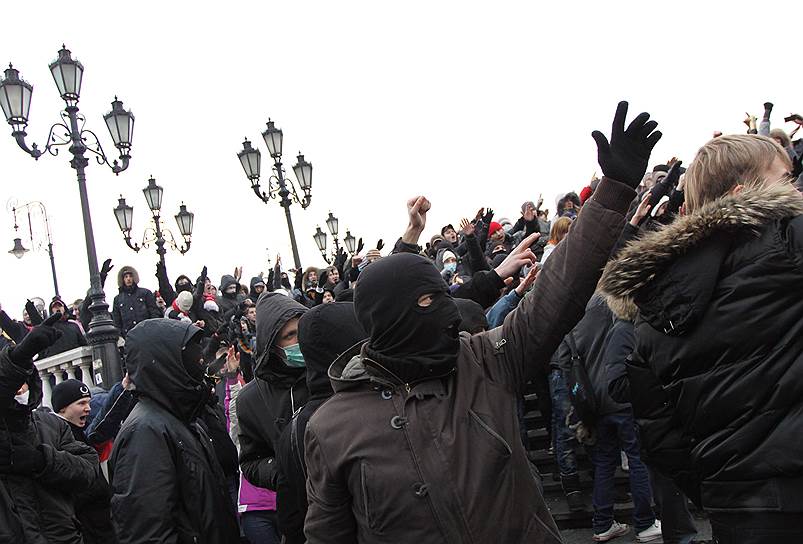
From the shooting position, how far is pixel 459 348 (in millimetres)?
2414

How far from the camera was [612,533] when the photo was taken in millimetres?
5645

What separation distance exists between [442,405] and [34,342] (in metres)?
2.46

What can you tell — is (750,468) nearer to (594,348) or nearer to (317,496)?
(317,496)

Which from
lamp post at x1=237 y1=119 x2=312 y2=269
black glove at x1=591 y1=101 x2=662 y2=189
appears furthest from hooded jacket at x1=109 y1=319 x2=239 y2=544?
lamp post at x1=237 y1=119 x2=312 y2=269

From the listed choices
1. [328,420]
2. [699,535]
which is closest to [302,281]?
[699,535]

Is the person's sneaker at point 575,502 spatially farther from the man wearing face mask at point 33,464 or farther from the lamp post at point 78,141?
the lamp post at point 78,141

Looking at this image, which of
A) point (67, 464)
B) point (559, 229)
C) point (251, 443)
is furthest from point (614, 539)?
point (67, 464)

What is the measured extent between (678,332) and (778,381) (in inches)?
12.4

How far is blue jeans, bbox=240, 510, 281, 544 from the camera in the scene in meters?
4.27

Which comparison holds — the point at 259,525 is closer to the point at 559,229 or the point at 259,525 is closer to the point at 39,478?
the point at 39,478

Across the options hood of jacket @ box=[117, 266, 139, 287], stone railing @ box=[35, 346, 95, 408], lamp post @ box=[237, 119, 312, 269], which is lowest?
stone railing @ box=[35, 346, 95, 408]

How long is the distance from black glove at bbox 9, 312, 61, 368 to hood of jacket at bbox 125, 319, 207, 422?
0.39 metres

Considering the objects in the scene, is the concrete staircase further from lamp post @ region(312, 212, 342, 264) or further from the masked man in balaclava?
lamp post @ region(312, 212, 342, 264)

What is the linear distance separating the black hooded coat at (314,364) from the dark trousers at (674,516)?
8.07 ft
